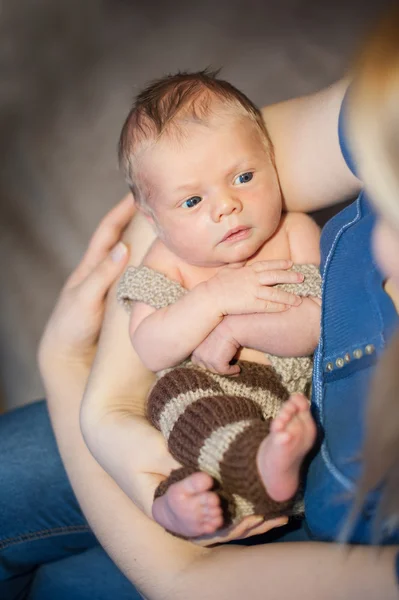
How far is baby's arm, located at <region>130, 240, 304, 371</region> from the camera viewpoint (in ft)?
2.23

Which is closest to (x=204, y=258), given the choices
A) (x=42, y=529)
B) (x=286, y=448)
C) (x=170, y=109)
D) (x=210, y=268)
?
(x=210, y=268)

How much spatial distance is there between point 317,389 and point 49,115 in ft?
2.26

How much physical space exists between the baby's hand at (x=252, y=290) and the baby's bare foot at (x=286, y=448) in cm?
14

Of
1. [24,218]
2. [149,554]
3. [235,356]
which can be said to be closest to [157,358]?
[235,356]

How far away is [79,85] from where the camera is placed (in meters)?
1.11

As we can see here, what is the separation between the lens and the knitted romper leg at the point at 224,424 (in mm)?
581

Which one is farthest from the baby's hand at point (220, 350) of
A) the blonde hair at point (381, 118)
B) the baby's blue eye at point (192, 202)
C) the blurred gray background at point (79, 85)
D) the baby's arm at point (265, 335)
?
the blurred gray background at point (79, 85)

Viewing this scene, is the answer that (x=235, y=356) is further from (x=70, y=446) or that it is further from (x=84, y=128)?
(x=84, y=128)

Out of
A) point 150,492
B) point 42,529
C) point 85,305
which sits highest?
point 85,305

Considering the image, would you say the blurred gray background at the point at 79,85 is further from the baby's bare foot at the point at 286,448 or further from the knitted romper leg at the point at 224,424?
the baby's bare foot at the point at 286,448

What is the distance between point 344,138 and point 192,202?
166 millimetres

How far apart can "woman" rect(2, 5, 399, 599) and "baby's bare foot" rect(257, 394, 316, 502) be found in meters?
0.07

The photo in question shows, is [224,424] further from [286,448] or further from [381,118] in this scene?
[381,118]

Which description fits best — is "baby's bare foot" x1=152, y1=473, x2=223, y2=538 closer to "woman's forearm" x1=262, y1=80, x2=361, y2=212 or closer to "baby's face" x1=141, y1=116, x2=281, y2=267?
"baby's face" x1=141, y1=116, x2=281, y2=267
